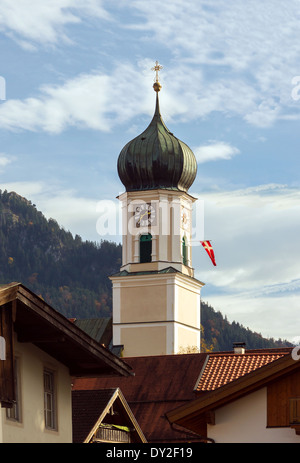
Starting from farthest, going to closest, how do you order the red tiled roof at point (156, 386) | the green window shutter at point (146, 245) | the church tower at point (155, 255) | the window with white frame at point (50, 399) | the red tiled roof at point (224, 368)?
the green window shutter at point (146, 245)
the church tower at point (155, 255)
the red tiled roof at point (156, 386)
the red tiled roof at point (224, 368)
the window with white frame at point (50, 399)

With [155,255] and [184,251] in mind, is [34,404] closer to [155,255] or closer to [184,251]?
[155,255]

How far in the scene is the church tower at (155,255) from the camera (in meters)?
83.3

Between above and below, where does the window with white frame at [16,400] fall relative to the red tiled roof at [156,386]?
below

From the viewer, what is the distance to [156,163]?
86.9 meters

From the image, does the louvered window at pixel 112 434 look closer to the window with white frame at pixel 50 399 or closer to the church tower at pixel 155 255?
the window with white frame at pixel 50 399

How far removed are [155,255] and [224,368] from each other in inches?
2059

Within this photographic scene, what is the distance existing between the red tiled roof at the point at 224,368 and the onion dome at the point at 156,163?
51.6m

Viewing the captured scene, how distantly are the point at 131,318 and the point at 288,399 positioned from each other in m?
62.4

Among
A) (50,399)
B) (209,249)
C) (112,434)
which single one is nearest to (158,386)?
(112,434)

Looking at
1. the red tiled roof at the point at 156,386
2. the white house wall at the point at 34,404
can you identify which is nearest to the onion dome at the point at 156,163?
the red tiled roof at the point at 156,386

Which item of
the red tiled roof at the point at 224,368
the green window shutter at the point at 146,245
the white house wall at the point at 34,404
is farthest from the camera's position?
the green window shutter at the point at 146,245

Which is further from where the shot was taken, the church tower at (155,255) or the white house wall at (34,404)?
the church tower at (155,255)

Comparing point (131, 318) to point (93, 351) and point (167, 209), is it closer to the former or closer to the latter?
point (167, 209)
